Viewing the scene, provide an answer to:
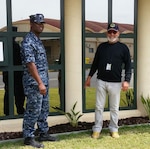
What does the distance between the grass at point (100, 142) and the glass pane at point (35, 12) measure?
1.97 meters

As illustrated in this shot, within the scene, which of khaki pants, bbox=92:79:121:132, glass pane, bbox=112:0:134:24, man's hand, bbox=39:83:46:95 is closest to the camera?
man's hand, bbox=39:83:46:95

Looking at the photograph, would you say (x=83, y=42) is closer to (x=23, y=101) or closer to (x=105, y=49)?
(x=105, y=49)

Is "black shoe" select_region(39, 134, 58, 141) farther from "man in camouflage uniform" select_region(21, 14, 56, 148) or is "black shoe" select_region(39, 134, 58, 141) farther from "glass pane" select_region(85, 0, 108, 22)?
"glass pane" select_region(85, 0, 108, 22)

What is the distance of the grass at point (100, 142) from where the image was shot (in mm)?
5191

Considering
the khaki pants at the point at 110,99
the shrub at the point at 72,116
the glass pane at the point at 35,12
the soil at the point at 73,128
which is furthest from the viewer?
the shrub at the point at 72,116

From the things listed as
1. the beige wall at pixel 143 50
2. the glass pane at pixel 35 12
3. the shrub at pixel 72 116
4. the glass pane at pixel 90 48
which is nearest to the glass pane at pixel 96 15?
the glass pane at pixel 90 48

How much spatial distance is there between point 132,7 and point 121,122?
7.49ft

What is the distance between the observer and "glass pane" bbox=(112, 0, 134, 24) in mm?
6723

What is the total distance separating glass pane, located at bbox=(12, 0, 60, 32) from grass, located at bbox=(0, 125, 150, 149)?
1971 millimetres

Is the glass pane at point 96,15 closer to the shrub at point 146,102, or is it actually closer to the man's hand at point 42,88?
the shrub at point 146,102

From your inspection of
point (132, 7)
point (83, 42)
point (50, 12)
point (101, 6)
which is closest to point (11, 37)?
point (50, 12)

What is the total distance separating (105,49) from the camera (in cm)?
550

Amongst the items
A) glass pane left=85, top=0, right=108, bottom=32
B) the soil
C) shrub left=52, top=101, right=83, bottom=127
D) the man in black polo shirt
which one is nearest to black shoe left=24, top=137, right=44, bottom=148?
the soil

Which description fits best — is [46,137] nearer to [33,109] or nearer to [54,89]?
[33,109]
